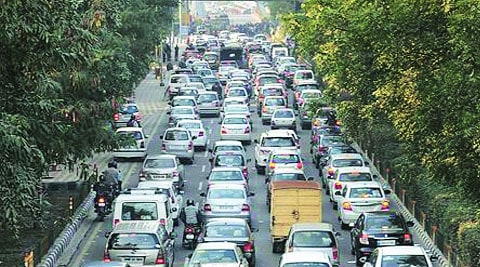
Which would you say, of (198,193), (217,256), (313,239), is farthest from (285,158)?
(217,256)

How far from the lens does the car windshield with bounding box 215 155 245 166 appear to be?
45.3 m

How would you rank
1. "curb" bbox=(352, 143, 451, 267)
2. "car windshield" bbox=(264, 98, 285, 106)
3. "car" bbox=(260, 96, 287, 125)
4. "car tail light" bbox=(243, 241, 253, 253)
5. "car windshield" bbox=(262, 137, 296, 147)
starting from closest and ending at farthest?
"car tail light" bbox=(243, 241, 253, 253)
"curb" bbox=(352, 143, 451, 267)
"car windshield" bbox=(262, 137, 296, 147)
"car" bbox=(260, 96, 287, 125)
"car windshield" bbox=(264, 98, 285, 106)

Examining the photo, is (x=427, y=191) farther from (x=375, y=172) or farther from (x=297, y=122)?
(x=297, y=122)

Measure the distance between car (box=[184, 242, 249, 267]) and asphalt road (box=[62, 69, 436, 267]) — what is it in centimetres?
474

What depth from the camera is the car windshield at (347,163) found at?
140 ft

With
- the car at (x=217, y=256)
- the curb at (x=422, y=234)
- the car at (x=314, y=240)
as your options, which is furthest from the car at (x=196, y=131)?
the car at (x=217, y=256)

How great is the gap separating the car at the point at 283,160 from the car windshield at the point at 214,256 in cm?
1709

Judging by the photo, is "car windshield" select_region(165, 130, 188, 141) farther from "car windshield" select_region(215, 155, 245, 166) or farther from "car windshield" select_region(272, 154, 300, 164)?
"car windshield" select_region(272, 154, 300, 164)

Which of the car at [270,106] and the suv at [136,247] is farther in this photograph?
the car at [270,106]

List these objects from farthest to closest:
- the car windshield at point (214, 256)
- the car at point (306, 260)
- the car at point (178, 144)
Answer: the car at point (178, 144) < the car windshield at point (214, 256) < the car at point (306, 260)

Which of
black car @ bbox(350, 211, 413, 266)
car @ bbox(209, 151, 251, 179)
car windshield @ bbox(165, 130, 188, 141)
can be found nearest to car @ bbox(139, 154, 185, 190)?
car @ bbox(209, 151, 251, 179)

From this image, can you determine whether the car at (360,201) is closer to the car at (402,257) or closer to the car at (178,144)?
the car at (402,257)

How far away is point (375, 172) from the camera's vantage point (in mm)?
48062

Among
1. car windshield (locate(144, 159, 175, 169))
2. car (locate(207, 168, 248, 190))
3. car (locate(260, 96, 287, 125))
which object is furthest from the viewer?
car (locate(260, 96, 287, 125))
